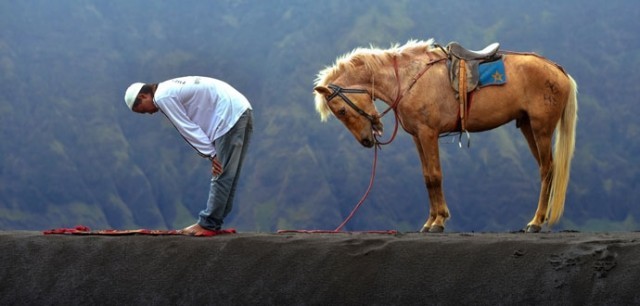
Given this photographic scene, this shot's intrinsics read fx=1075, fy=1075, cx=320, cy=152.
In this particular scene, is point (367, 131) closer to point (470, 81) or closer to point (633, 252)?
point (470, 81)

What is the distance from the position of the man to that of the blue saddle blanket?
2.09 m

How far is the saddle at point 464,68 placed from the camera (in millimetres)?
9258

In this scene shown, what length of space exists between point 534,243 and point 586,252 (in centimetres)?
39

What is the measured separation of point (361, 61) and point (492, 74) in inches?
46.5

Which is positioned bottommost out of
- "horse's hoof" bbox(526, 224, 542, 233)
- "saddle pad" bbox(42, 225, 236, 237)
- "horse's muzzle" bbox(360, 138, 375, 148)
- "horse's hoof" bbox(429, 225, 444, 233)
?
"saddle pad" bbox(42, 225, 236, 237)

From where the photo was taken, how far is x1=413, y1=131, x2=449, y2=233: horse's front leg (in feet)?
30.2

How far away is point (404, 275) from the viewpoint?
714cm

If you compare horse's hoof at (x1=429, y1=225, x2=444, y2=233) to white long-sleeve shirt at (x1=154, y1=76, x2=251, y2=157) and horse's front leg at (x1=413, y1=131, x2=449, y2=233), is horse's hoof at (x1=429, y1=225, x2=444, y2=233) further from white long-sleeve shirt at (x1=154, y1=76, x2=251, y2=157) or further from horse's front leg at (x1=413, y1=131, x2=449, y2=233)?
white long-sleeve shirt at (x1=154, y1=76, x2=251, y2=157)

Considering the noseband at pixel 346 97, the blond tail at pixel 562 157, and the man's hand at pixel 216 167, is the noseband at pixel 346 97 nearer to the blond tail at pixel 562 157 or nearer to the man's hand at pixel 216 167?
the man's hand at pixel 216 167

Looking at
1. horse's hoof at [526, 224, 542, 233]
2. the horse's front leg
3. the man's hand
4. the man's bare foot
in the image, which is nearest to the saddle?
the horse's front leg

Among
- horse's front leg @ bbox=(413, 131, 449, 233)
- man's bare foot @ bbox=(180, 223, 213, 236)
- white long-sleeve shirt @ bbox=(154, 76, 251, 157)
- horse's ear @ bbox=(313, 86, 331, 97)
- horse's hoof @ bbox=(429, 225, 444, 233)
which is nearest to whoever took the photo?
man's bare foot @ bbox=(180, 223, 213, 236)

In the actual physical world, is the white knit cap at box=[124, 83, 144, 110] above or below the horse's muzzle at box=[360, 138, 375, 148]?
above

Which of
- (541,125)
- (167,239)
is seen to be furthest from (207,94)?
(541,125)

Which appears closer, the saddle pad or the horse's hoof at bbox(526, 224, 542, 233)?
the saddle pad
